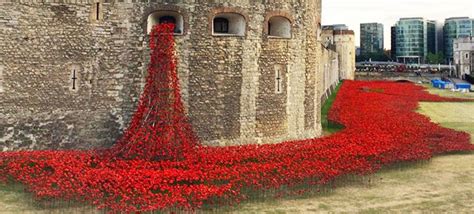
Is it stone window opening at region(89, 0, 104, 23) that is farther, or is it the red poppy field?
stone window opening at region(89, 0, 104, 23)

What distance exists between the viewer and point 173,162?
1284 cm

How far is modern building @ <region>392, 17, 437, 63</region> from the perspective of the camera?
411 ft

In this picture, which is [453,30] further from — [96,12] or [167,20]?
[96,12]

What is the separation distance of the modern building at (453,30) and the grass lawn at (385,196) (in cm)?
11708

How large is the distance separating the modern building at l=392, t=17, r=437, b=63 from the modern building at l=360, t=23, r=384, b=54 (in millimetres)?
14126

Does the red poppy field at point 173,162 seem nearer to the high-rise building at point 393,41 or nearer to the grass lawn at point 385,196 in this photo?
the grass lawn at point 385,196

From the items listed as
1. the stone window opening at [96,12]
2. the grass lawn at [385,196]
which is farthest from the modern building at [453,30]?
the stone window opening at [96,12]

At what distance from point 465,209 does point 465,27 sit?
420 feet

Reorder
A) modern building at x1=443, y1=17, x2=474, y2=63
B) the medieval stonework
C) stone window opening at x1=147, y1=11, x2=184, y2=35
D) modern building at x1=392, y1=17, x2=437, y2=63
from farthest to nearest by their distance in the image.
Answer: modern building at x1=392, y1=17, x2=437, y2=63 < modern building at x1=443, y1=17, x2=474, y2=63 < stone window opening at x1=147, y1=11, x2=184, y2=35 < the medieval stonework

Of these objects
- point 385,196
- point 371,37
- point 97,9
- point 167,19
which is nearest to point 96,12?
point 97,9

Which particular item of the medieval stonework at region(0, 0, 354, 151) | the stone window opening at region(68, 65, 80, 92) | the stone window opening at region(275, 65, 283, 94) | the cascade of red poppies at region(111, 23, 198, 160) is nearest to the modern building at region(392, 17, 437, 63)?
the stone window opening at region(275, 65, 283, 94)

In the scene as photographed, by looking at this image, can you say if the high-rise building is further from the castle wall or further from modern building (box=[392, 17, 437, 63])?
the castle wall

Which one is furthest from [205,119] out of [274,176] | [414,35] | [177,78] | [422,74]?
[414,35]

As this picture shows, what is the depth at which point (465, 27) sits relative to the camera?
12225 cm
